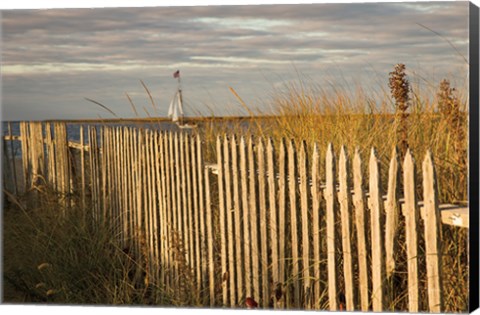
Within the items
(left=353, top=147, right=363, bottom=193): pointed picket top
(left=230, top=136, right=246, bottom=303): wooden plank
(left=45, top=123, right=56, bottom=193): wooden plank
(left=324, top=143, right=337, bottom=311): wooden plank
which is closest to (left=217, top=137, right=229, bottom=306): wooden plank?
(left=230, top=136, right=246, bottom=303): wooden plank

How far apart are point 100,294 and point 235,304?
1.31 m

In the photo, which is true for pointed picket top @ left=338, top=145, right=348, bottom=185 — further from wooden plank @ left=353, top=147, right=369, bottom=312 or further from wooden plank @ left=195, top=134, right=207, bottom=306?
wooden plank @ left=195, top=134, right=207, bottom=306

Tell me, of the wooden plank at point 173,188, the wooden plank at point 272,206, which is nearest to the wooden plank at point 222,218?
the wooden plank at point 272,206

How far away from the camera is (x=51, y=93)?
6055 millimetres

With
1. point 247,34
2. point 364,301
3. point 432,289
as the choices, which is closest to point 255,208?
point 364,301

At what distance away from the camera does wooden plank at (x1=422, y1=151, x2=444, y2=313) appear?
9.29 feet

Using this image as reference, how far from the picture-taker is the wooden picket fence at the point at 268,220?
9.96ft

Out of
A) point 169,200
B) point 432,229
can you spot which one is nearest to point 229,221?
point 169,200

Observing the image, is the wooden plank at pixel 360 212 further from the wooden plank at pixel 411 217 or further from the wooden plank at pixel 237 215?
the wooden plank at pixel 237 215

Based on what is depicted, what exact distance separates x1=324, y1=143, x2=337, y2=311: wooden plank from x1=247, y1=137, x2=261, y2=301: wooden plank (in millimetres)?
637

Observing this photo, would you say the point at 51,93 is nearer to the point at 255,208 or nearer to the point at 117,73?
the point at 117,73

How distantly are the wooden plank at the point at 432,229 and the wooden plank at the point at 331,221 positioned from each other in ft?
1.70

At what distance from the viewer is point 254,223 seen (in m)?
3.99

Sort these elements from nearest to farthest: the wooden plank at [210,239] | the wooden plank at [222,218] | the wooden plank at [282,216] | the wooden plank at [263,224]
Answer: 1. the wooden plank at [282,216]
2. the wooden plank at [263,224]
3. the wooden plank at [222,218]
4. the wooden plank at [210,239]
